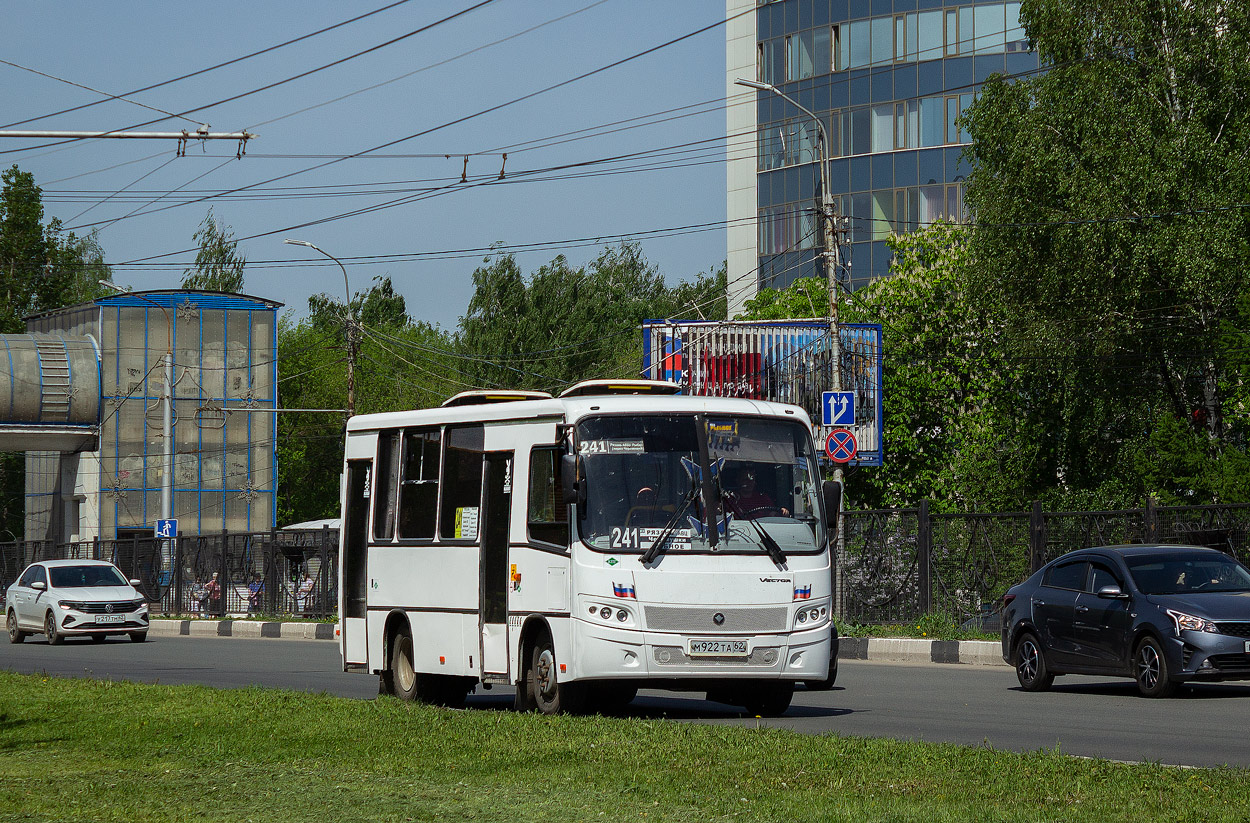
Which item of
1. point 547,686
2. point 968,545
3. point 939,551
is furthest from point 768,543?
point 939,551

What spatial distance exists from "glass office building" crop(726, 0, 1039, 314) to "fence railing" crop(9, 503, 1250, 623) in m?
26.0

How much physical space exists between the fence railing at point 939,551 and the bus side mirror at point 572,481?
1198cm

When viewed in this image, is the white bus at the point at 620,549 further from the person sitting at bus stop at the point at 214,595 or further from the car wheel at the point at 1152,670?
the person sitting at bus stop at the point at 214,595

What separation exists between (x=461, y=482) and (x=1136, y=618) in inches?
263

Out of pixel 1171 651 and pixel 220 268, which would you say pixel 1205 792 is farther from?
pixel 220 268

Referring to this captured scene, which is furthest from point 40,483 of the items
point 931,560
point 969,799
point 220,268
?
point 969,799

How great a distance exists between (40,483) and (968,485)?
39322 mm

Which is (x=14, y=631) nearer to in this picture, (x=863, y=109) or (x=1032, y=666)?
(x=1032, y=666)

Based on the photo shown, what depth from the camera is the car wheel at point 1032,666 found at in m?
17.5

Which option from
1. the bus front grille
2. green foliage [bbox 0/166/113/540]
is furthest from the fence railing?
green foliage [bbox 0/166/113/540]

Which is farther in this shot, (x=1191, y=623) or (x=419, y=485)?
(x=419, y=485)

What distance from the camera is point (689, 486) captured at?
1397cm

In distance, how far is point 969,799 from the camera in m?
8.27

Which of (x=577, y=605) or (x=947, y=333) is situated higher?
(x=947, y=333)
